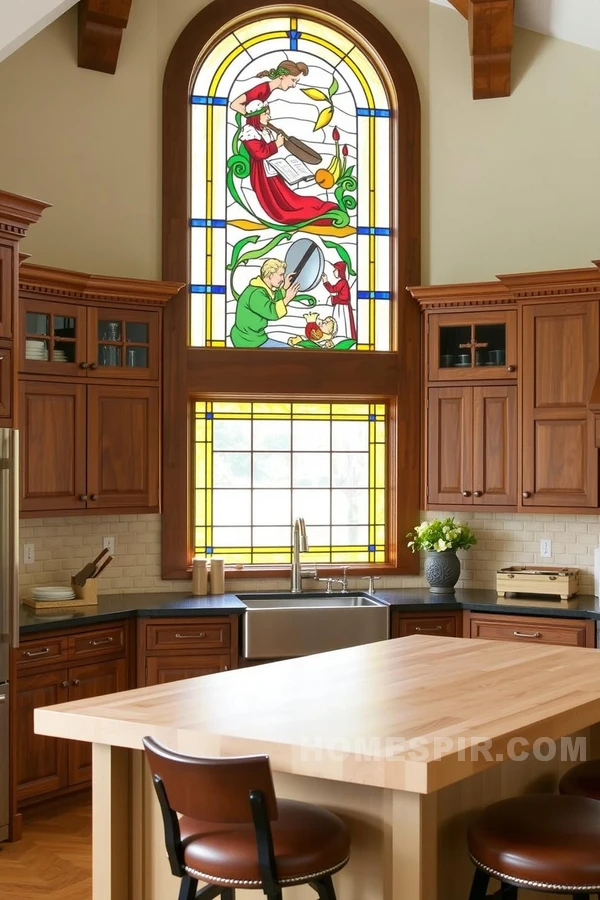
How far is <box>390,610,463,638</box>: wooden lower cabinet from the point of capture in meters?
5.81

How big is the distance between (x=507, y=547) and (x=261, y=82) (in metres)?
3.21

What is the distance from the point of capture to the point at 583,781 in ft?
10.8

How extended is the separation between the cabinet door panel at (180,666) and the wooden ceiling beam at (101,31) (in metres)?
3.40

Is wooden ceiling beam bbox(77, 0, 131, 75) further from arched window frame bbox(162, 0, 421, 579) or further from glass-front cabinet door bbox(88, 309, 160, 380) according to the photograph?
glass-front cabinet door bbox(88, 309, 160, 380)

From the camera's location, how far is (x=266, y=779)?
228cm

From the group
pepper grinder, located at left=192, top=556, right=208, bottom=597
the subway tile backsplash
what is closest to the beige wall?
the subway tile backsplash

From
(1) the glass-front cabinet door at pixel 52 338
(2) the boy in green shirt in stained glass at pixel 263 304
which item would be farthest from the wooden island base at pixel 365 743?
(2) the boy in green shirt in stained glass at pixel 263 304

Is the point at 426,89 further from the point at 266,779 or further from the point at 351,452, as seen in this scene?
the point at 266,779

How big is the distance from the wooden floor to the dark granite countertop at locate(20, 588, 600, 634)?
0.92m

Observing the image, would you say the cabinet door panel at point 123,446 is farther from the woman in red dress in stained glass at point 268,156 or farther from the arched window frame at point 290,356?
the woman in red dress in stained glass at point 268,156

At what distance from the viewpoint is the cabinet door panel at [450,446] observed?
618cm

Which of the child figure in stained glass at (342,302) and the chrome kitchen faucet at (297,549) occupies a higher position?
the child figure in stained glass at (342,302)

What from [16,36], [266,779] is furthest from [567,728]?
[16,36]

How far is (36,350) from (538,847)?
12.6 ft
